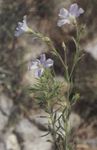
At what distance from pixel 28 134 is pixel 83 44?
1.11 meters

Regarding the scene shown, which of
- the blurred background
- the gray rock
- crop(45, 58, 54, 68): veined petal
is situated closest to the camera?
crop(45, 58, 54, 68): veined petal

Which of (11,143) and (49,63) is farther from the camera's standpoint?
(11,143)

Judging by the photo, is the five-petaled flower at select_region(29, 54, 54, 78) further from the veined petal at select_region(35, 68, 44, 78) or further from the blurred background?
the blurred background

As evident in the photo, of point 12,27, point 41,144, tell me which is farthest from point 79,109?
point 12,27

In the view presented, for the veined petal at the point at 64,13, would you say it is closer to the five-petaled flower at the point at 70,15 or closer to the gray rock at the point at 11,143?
the five-petaled flower at the point at 70,15

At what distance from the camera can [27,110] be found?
4469 millimetres

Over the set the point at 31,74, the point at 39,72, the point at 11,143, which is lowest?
the point at 11,143

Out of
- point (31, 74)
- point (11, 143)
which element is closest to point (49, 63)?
point (11, 143)

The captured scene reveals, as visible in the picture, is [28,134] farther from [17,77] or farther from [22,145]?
[17,77]

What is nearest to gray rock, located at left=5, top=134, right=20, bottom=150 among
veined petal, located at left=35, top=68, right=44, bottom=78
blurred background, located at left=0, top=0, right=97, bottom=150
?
blurred background, located at left=0, top=0, right=97, bottom=150

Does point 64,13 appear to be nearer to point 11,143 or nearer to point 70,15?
point 70,15

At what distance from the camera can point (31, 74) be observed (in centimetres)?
466

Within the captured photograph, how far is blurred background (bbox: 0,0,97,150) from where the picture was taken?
4230mm

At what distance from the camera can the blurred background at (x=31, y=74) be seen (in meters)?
4.23
